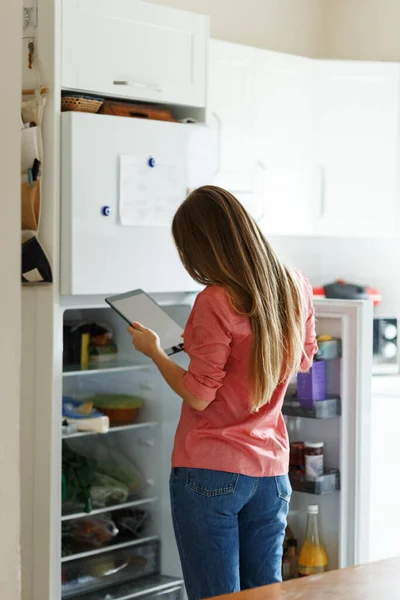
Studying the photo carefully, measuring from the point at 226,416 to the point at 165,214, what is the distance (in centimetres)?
90

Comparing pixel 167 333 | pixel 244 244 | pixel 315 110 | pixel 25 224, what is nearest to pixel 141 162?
pixel 25 224

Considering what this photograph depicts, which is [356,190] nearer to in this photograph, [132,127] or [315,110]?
[315,110]

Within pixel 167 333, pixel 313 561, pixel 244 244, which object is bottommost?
pixel 313 561

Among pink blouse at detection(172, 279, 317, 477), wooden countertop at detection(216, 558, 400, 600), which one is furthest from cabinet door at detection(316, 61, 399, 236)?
wooden countertop at detection(216, 558, 400, 600)

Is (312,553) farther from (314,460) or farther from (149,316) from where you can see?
(149,316)

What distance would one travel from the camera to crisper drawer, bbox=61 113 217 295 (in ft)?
8.79

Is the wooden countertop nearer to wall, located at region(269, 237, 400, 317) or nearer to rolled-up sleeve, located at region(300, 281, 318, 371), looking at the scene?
rolled-up sleeve, located at region(300, 281, 318, 371)

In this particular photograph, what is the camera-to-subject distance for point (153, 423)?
123 inches

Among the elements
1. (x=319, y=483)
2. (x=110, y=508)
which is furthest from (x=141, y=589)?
(x=319, y=483)

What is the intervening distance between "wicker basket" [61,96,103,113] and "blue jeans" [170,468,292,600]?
3.61 ft

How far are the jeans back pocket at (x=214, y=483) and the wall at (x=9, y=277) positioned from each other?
2.87 ft

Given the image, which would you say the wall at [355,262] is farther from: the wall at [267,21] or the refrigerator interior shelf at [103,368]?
the refrigerator interior shelf at [103,368]

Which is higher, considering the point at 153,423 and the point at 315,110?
the point at 315,110

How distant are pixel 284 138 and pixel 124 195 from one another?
1164 mm
